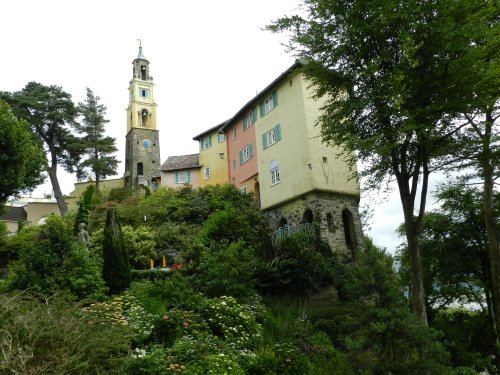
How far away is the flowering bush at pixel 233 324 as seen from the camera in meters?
10.5

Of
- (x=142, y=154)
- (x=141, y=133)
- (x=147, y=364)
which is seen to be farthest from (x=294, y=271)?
(x=141, y=133)

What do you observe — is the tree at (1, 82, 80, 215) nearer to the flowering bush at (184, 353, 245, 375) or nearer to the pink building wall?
the pink building wall

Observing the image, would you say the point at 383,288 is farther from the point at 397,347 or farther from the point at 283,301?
the point at 283,301

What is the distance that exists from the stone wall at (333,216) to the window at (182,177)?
16.0 meters

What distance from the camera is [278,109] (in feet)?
87.0

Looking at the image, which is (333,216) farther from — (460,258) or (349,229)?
(460,258)

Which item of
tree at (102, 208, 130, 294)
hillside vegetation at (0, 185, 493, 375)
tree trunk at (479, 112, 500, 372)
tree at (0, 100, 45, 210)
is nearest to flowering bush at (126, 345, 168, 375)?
hillside vegetation at (0, 185, 493, 375)

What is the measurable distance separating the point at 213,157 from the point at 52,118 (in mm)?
15436

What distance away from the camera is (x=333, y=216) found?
895 inches

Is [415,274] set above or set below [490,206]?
below

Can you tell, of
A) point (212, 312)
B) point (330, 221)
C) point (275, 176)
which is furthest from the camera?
point (275, 176)

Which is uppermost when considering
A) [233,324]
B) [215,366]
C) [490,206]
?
[490,206]

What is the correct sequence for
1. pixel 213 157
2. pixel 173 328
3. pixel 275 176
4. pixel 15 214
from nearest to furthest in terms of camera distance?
1. pixel 173 328
2. pixel 275 176
3. pixel 213 157
4. pixel 15 214

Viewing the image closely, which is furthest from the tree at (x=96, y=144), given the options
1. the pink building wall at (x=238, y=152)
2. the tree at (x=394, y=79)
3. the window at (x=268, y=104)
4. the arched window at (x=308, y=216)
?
the tree at (x=394, y=79)
